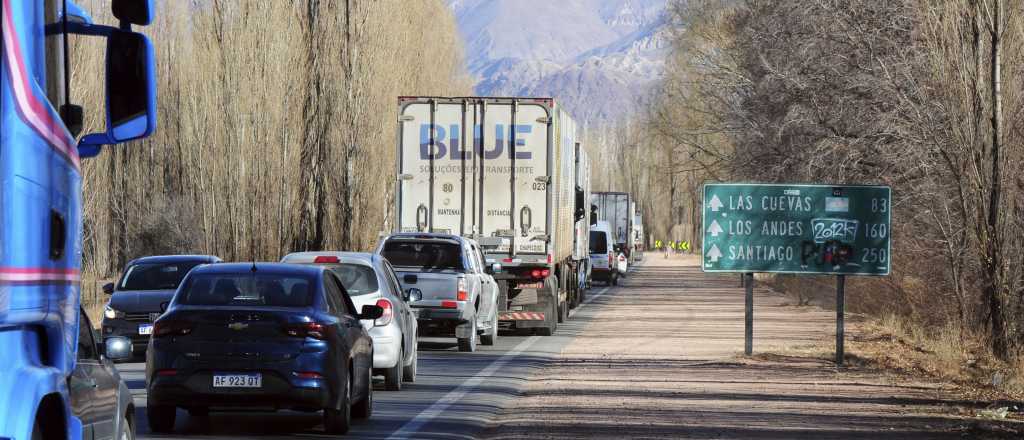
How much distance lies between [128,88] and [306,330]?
6302mm

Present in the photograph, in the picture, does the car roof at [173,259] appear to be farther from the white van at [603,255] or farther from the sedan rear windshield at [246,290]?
the white van at [603,255]

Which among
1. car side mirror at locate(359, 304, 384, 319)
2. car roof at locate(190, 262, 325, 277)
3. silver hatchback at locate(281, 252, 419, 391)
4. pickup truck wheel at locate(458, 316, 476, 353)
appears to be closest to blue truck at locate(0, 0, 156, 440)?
car roof at locate(190, 262, 325, 277)

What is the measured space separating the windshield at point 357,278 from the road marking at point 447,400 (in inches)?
61.1

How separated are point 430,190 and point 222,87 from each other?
15236 millimetres

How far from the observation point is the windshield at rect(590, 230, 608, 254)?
5953 cm

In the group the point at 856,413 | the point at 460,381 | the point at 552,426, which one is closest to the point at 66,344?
the point at 552,426

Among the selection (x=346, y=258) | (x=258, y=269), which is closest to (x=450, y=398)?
(x=346, y=258)

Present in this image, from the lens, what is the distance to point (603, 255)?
61031 mm

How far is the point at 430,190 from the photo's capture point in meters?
28.0

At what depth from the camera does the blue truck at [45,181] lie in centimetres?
544

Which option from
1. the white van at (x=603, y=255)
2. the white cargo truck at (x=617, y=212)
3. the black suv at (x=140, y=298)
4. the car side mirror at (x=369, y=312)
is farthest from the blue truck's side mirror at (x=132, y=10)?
the white cargo truck at (x=617, y=212)

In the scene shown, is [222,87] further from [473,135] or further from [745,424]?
[745,424]

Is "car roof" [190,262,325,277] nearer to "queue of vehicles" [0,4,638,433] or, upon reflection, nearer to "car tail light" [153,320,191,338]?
"queue of vehicles" [0,4,638,433]

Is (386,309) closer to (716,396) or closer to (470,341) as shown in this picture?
(716,396)
